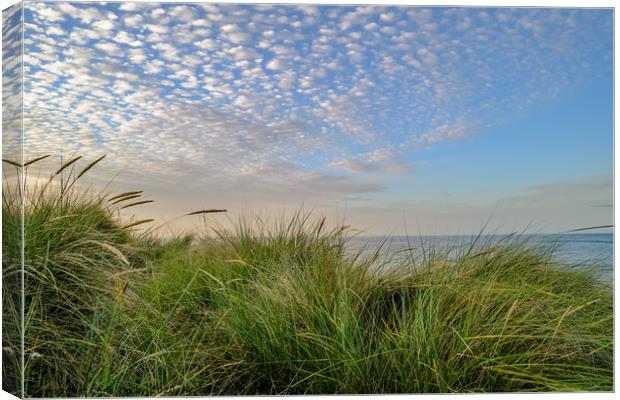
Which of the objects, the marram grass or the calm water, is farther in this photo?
the calm water

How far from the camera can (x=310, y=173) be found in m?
3.56

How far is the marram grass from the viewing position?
314cm

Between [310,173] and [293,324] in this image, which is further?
[310,173]

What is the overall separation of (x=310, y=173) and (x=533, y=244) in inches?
49.5

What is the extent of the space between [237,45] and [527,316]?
199cm

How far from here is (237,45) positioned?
348 cm

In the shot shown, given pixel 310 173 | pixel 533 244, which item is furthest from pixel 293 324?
pixel 533 244

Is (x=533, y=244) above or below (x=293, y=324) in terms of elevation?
above

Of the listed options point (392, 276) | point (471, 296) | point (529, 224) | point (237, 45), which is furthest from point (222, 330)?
point (529, 224)

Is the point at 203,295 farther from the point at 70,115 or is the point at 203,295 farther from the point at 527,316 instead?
the point at 527,316

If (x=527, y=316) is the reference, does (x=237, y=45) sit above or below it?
above

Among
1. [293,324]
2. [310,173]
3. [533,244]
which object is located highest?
[310,173]

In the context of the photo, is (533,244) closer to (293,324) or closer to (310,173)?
(310,173)

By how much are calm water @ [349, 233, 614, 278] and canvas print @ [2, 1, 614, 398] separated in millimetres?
12
